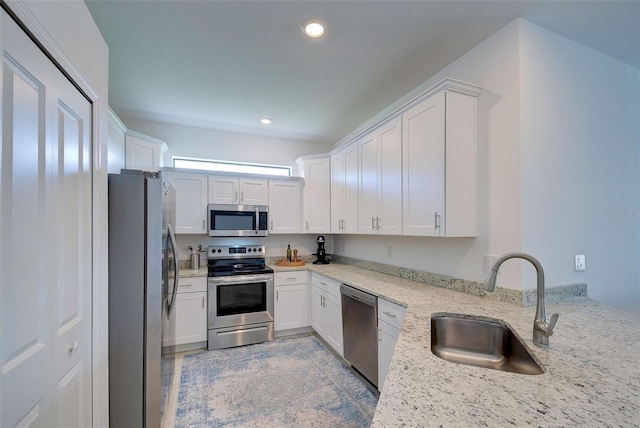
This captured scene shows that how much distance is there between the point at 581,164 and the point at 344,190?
214 cm

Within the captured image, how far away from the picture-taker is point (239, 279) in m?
3.21

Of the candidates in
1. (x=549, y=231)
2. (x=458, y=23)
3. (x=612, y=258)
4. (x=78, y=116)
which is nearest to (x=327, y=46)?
(x=458, y=23)

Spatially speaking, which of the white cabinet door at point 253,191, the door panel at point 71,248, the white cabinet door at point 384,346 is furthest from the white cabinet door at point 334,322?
the door panel at point 71,248

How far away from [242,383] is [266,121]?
2.98m

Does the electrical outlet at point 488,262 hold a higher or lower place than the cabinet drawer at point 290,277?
higher

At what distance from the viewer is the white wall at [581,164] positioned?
183cm

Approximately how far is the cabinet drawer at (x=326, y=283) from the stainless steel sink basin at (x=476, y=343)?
1372 mm

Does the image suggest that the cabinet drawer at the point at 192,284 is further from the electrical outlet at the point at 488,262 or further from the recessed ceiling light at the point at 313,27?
the electrical outlet at the point at 488,262

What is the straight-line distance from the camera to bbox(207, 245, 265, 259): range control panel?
141 inches

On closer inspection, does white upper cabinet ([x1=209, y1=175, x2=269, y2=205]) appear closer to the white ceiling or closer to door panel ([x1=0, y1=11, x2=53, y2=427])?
the white ceiling

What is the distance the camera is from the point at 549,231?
1859 millimetres

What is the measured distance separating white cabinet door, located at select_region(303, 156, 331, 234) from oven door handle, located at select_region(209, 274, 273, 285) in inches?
36.3

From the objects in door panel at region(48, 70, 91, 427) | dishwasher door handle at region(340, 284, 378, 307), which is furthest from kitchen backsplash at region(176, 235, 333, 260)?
door panel at region(48, 70, 91, 427)

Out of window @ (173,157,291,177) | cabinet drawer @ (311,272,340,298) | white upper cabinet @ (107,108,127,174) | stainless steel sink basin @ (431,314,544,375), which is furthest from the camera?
window @ (173,157,291,177)
